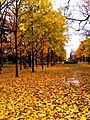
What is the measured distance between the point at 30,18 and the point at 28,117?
22545 millimetres

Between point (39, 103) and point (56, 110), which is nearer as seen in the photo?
point (56, 110)

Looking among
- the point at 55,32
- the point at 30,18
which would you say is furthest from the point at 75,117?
the point at 55,32

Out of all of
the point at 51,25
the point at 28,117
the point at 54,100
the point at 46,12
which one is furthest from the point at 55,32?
the point at 28,117

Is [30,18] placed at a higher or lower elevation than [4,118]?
higher

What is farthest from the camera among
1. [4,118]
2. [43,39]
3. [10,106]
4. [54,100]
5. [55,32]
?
[43,39]

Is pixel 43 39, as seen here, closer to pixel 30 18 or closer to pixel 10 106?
pixel 30 18

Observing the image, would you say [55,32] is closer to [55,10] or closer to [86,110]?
[55,10]

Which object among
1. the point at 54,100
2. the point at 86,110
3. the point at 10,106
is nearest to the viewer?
the point at 86,110

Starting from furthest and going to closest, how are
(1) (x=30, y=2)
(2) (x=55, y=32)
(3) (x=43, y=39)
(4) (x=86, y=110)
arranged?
(3) (x=43, y=39), (2) (x=55, y=32), (1) (x=30, y=2), (4) (x=86, y=110)

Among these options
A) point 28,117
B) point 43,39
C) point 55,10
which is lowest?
point 28,117

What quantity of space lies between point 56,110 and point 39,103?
1.49m

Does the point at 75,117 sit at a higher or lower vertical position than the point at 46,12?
lower

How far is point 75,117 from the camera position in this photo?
735 centimetres

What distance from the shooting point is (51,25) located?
32.9 metres
